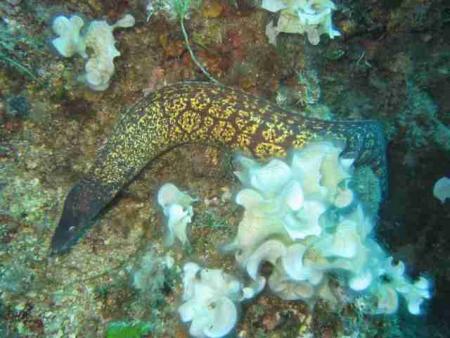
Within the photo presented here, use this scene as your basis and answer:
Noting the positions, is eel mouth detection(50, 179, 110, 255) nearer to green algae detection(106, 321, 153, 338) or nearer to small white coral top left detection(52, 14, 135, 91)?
green algae detection(106, 321, 153, 338)

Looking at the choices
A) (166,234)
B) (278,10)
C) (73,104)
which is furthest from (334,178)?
(73,104)

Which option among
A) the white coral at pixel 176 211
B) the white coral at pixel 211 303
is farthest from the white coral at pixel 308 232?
the white coral at pixel 176 211

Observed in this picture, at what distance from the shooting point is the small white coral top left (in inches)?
175

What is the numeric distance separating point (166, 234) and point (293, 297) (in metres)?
1.55

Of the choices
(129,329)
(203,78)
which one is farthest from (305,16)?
(129,329)

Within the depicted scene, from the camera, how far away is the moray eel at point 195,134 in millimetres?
4254

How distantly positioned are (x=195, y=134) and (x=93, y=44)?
5.62 ft

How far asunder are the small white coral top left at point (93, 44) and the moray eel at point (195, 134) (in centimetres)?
60

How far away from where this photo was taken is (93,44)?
4.55 metres

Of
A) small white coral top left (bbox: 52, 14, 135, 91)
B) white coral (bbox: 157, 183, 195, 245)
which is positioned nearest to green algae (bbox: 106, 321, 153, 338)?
→ white coral (bbox: 157, 183, 195, 245)

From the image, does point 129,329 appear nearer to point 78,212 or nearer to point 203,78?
point 78,212

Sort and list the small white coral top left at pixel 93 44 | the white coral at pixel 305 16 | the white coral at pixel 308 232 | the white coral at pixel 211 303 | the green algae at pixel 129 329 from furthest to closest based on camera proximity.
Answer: the small white coral top left at pixel 93 44 < the white coral at pixel 305 16 < the green algae at pixel 129 329 < the white coral at pixel 211 303 < the white coral at pixel 308 232

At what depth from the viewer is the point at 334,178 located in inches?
110

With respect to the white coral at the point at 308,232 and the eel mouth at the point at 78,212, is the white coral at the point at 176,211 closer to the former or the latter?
the white coral at the point at 308,232
